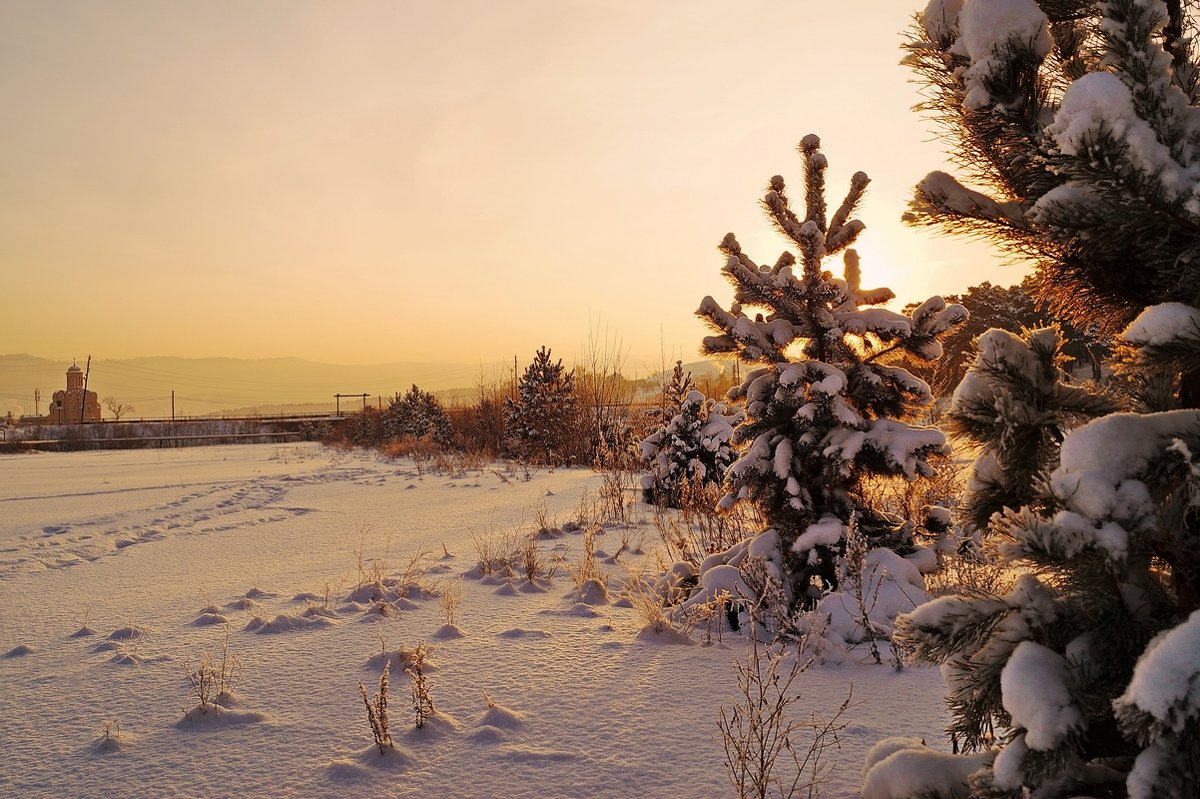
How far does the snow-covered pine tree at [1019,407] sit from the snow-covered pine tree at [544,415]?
54.2 feet

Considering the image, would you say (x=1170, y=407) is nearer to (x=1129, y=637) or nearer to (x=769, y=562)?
(x=1129, y=637)

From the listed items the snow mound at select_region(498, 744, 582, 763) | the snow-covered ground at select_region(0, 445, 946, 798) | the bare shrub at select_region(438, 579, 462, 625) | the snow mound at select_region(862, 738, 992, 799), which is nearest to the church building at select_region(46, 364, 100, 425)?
the snow-covered ground at select_region(0, 445, 946, 798)

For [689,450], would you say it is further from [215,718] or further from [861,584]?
[215,718]

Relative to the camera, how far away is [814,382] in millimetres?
3848

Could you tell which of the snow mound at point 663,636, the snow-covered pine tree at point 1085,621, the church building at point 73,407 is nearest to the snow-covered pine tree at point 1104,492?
the snow-covered pine tree at point 1085,621

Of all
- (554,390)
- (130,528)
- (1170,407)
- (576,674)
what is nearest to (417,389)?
(554,390)

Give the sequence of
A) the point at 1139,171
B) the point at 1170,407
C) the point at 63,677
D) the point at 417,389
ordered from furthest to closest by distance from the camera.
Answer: the point at 417,389, the point at 63,677, the point at 1170,407, the point at 1139,171

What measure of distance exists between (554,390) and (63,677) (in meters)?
15.8

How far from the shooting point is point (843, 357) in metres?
4.02

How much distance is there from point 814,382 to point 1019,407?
2.48 meters

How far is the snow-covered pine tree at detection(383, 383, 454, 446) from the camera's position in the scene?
2317cm

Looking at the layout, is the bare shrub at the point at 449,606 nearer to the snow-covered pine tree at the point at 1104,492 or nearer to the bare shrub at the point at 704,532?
the bare shrub at the point at 704,532

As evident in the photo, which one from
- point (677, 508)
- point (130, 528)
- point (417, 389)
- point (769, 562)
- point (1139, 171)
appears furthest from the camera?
point (417, 389)

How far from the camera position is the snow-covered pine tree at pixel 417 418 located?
76.0 ft
